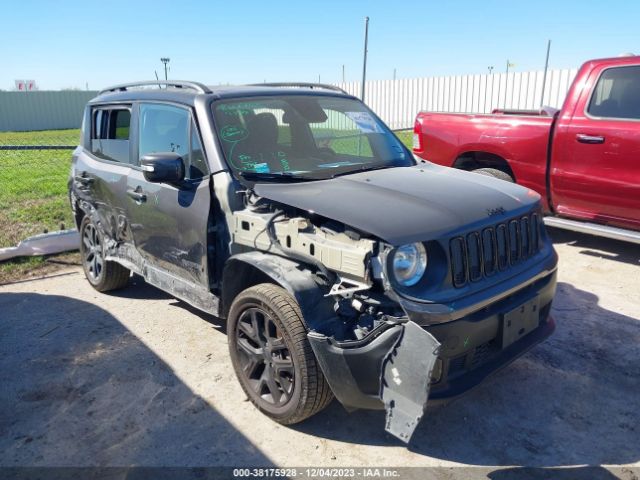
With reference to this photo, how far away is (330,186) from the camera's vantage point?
3.34 m

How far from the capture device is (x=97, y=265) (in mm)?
5457

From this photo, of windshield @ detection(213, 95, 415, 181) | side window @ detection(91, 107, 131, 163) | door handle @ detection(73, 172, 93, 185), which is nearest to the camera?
windshield @ detection(213, 95, 415, 181)

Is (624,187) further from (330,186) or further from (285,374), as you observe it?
(285,374)

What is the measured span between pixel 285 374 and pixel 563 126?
14.7 ft

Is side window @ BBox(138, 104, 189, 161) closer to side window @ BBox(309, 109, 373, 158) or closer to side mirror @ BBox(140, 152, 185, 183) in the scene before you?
side mirror @ BBox(140, 152, 185, 183)

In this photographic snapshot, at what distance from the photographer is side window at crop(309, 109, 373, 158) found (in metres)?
4.24

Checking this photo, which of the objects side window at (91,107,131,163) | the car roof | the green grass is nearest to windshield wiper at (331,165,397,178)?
the car roof

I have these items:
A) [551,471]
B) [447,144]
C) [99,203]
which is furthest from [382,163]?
[447,144]

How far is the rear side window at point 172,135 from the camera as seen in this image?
3.76 meters

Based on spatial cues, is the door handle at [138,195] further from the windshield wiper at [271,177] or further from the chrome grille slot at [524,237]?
the chrome grille slot at [524,237]

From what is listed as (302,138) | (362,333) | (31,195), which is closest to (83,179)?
(302,138)

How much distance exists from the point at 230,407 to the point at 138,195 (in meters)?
1.87

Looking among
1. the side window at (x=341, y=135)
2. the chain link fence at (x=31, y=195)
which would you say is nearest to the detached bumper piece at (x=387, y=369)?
the side window at (x=341, y=135)

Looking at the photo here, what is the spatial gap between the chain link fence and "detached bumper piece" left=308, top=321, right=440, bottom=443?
554cm
